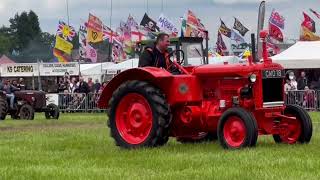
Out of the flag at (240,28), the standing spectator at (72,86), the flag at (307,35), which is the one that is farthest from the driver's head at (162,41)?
the flag at (240,28)

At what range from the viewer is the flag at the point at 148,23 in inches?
1713

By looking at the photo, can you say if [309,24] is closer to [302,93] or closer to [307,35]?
[307,35]

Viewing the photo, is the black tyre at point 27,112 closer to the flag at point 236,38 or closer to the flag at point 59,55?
the flag at point 59,55

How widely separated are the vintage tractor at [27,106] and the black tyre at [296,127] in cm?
1446

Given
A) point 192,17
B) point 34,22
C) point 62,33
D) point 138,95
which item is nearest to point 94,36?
point 62,33

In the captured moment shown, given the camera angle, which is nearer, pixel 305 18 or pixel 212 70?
pixel 212 70

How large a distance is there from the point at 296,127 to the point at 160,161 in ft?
9.44

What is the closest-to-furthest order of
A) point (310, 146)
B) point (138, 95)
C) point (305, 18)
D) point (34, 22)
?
point (310, 146)
point (138, 95)
point (305, 18)
point (34, 22)

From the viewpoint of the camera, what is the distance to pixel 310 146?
31.8 feet

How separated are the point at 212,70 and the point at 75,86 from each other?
20.8m

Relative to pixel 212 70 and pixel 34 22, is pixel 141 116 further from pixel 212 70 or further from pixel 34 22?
pixel 34 22

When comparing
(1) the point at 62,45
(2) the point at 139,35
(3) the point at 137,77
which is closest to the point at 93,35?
(1) the point at 62,45

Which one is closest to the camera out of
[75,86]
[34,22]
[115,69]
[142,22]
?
[75,86]

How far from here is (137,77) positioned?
34.7 ft
